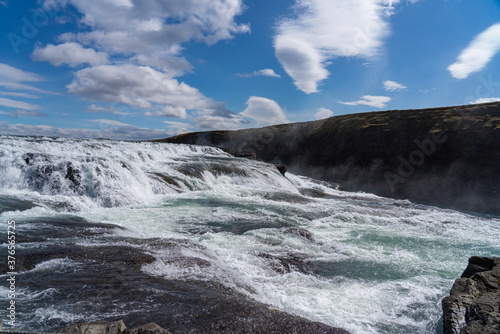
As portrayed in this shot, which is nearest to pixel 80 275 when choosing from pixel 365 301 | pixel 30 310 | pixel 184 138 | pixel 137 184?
pixel 30 310

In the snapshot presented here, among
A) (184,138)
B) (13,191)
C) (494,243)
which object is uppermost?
(184,138)

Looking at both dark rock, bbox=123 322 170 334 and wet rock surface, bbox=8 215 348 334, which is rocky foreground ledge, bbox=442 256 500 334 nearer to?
wet rock surface, bbox=8 215 348 334

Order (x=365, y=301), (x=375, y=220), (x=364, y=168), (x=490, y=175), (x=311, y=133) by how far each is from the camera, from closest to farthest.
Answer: (x=365, y=301) < (x=375, y=220) < (x=490, y=175) < (x=364, y=168) < (x=311, y=133)

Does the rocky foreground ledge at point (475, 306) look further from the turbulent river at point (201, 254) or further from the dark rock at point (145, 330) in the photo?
the dark rock at point (145, 330)

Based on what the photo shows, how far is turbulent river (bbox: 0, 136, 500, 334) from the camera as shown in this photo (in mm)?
4641

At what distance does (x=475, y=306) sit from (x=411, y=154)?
4724cm

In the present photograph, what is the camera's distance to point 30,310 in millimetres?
4152

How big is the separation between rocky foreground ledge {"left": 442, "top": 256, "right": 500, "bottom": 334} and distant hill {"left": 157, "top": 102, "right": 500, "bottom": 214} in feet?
125

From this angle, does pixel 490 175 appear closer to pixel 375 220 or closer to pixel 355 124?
pixel 355 124

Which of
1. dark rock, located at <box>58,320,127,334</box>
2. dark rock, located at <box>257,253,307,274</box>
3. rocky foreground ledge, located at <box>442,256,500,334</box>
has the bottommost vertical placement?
dark rock, located at <box>257,253,307,274</box>

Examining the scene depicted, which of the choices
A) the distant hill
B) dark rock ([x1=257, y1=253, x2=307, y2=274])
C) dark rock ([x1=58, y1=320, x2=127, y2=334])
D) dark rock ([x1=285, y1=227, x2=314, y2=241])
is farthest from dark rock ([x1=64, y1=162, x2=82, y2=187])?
the distant hill

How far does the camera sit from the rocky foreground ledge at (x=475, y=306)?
3.92m

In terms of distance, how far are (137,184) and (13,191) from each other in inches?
221

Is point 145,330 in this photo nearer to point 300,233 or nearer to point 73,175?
point 300,233
